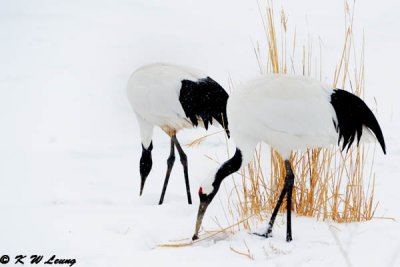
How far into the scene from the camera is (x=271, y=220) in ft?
12.8

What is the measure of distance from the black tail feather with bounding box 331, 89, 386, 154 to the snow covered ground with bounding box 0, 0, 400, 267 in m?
0.58

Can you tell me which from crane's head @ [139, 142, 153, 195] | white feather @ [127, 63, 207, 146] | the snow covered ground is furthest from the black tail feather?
crane's head @ [139, 142, 153, 195]

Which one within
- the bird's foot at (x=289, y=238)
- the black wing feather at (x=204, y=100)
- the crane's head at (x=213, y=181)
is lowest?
the bird's foot at (x=289, y=238)

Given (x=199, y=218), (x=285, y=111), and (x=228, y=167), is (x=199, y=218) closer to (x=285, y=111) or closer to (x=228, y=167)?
(x=228, y=167)

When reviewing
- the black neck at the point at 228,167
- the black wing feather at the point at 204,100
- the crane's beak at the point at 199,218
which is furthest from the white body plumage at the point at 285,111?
the black wing feather at the point at 204,100

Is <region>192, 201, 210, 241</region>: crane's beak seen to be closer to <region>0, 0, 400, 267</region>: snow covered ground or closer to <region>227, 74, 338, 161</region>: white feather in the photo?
<region>0, 0, 400, 267</region>: snow covered ground

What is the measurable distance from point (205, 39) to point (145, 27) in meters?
1.17

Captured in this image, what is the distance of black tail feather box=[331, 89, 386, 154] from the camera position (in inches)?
146

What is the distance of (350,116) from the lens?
371cm

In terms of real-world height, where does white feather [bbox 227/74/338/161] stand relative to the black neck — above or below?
above

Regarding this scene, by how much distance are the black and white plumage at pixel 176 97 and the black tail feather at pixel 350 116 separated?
3.41ft

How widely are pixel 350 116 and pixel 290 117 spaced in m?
0.36

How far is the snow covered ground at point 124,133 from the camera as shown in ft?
12.1

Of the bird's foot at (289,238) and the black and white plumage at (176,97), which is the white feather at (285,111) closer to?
the bird's foot at (289,238)
